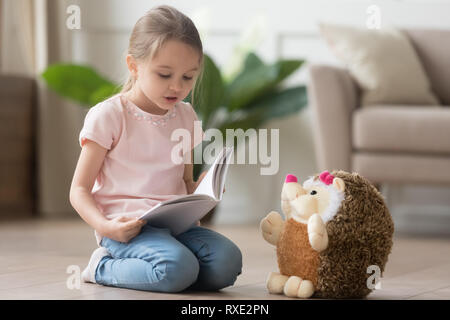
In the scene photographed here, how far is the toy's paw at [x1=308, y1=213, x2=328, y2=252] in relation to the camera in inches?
53.4

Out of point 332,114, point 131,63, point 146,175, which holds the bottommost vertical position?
point 332,114

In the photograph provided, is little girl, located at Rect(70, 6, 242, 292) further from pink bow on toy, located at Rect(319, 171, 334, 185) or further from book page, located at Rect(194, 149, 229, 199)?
pink bow on toy, located at Rect(319, 171, 334, 185)

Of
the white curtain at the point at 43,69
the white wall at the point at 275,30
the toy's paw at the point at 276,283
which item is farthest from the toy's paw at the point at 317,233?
the white curtain at the point at 43,69

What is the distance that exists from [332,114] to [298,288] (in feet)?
4.85

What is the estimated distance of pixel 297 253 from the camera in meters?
1.42

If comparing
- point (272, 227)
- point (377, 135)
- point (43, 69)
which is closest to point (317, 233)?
point (272, 227)

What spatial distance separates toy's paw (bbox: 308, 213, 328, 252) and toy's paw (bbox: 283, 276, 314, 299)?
0.26 feet

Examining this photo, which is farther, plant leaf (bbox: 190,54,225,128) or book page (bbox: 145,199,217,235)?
plant leaf (bbox: 190,54,225,128)

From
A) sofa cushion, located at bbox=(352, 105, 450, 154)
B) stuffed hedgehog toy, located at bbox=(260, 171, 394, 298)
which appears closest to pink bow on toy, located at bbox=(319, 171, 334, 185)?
stuffed hedgehog toy, located at bbox=(260, 171, 394, 298)

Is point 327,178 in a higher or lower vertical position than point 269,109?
higher

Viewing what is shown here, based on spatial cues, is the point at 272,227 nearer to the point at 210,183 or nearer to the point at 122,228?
the point at 210,183

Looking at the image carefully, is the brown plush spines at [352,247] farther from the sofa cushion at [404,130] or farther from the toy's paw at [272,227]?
the sofa cushion at [404,130]

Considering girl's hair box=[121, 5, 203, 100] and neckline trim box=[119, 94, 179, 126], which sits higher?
girl's hair box=[121, 5, 203, 100]
